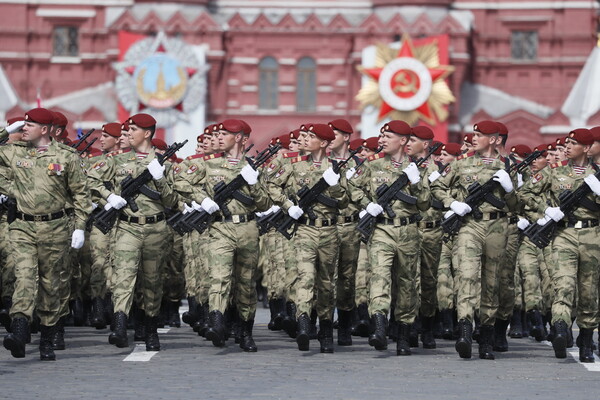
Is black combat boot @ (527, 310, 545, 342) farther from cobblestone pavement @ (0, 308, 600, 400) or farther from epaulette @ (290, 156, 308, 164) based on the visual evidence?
epaulette @ (290, 156, 308, 164)

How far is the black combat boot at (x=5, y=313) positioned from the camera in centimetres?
1716

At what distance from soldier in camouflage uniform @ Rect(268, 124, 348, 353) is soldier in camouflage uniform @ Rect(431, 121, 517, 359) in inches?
43.4

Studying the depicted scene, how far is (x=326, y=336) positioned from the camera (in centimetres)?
1523

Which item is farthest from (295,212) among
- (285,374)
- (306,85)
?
(306,85)

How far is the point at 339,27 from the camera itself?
164 ft

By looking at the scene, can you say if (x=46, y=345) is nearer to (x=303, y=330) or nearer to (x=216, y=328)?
(x=216, y=328)

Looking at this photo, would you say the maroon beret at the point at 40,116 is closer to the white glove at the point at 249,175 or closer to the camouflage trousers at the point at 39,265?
the camouflage trousers at the point at 39,265

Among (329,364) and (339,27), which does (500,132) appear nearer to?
(329,364)

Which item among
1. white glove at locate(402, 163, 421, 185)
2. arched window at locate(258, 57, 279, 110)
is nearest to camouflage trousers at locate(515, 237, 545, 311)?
white glove at locate(402, 163, 421, 185)

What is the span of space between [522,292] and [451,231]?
324cm

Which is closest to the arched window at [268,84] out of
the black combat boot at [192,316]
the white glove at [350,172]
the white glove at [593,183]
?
the black combat boot at [192,316]

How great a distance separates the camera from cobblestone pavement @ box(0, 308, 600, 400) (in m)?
12.1

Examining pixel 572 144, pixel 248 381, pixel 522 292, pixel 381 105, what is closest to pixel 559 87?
pixel 381 105

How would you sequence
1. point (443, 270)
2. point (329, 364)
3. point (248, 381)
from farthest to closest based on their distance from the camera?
point (443, 270) < point (329, 364) < point (248, 381)
